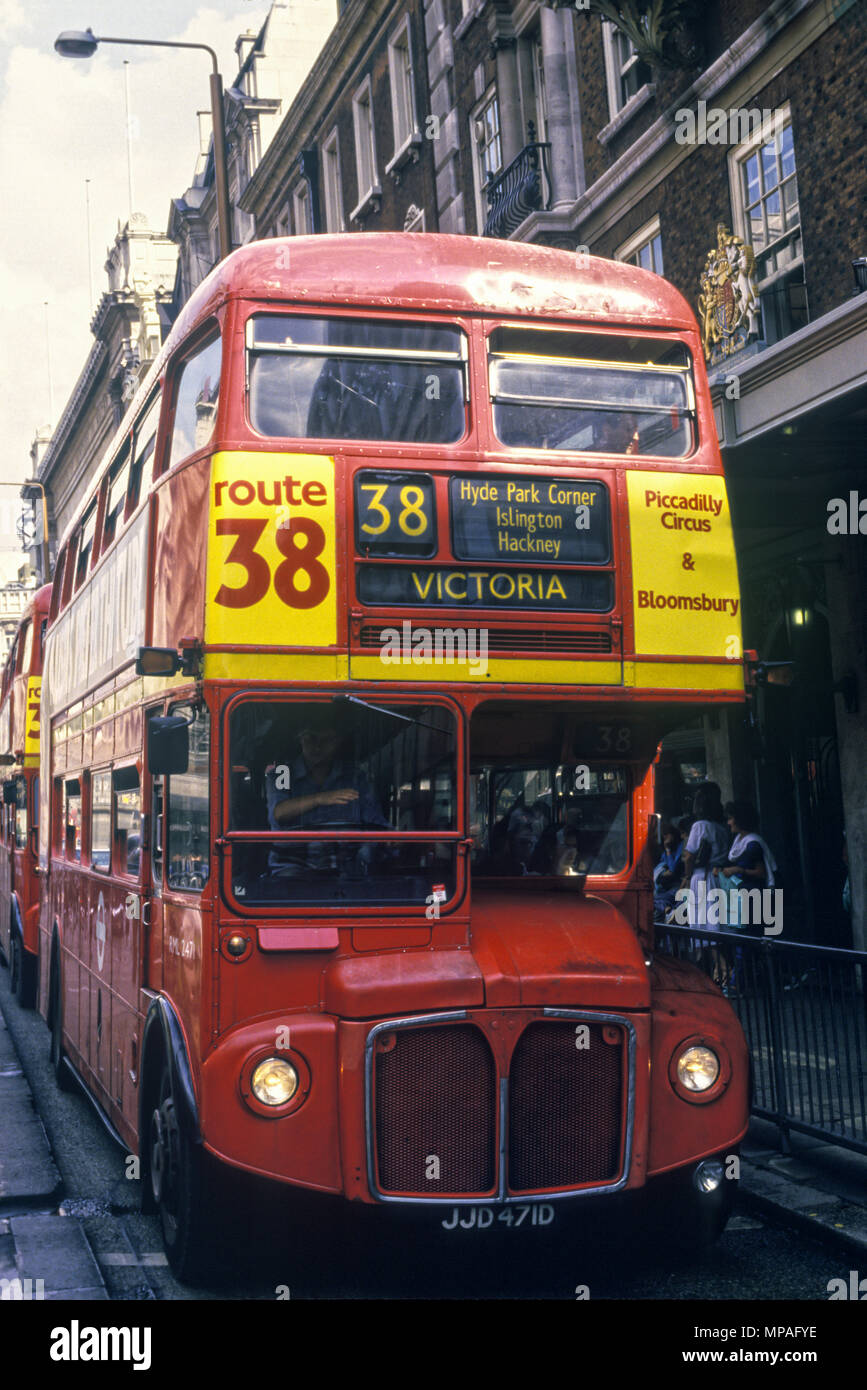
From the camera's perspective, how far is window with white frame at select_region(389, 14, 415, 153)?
2423 cm

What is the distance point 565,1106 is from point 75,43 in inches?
644

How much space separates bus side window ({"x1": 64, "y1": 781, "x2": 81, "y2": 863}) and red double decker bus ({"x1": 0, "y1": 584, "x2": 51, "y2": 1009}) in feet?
14.2

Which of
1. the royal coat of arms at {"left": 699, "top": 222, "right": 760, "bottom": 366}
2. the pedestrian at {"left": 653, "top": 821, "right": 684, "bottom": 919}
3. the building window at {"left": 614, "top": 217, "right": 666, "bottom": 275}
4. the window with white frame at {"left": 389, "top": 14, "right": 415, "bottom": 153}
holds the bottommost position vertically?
the pedestrian at {"left": 653, "top": 821, "right": 684, "bottom": 919}

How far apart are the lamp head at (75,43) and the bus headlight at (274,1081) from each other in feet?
51.7

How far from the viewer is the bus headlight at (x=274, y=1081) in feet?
18.6

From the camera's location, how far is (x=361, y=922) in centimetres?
609

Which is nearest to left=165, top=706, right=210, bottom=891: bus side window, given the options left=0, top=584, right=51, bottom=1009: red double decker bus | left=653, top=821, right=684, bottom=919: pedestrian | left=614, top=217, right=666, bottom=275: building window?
left=653, top=821, right=684, bottom=919: pedestrian

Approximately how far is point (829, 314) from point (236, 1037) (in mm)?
7796

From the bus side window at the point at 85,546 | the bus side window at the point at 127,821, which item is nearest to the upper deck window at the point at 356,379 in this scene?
the bus side window at the point at 127,821

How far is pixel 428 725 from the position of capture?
623 centimetres

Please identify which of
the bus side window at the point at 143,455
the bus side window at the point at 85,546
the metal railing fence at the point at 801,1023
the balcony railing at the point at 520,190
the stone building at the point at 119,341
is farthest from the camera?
the stone building at the point at 119,341

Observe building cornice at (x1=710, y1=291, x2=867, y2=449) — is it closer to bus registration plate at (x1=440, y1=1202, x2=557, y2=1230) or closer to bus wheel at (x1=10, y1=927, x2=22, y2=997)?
bus registration plate at (x1=440, y1=1202, x2=557, y2=1230)

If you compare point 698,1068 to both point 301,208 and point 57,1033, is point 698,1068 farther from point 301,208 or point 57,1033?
point 301,208

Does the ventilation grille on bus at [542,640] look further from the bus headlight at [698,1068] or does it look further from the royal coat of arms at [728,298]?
the royal coat of arms at [728,298]
